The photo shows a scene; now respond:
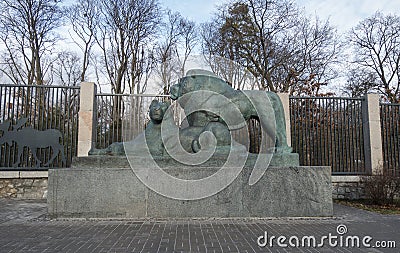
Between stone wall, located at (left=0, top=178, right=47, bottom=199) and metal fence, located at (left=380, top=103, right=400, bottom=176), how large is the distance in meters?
11.3

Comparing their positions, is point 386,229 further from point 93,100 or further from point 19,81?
point 19,81

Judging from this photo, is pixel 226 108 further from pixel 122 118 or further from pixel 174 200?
pixel 122 118

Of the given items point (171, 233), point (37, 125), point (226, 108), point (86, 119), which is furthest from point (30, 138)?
point (171, 233)

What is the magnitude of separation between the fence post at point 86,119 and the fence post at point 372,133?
9.36 m

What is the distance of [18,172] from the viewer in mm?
10391

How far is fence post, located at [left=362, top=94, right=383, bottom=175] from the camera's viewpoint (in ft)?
36.7

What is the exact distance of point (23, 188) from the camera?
10414 mm

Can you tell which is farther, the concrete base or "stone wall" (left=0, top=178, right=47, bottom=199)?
"stone wall" (left=0, top=178, right=47, bottom=199)

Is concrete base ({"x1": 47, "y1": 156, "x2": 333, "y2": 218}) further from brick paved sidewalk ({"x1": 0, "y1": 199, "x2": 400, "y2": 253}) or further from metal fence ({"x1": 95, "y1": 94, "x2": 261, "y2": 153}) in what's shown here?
metal fence ({"x1": 95, "y1": 94, "x2": 261, "y2": 153})

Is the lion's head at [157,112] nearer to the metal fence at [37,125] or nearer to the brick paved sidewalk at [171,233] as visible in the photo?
the brick paved sidewalk at [171,233]

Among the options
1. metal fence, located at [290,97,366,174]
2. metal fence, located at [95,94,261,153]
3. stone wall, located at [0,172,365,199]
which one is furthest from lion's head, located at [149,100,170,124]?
metal fence, located at [290,97,366,174]

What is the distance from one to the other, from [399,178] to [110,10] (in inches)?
778

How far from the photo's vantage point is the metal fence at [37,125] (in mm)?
10609

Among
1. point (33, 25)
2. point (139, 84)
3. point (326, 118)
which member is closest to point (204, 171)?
point (326, 118)
